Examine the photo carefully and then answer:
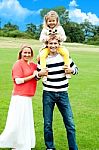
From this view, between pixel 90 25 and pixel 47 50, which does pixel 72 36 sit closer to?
pixel 90 25

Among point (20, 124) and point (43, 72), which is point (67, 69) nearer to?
point (43, 72)

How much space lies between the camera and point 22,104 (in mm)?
6602

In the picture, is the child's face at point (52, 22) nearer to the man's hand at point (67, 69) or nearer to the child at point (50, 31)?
the child at point (50, 31)

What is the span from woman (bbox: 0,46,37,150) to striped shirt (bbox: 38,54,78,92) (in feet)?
0.95

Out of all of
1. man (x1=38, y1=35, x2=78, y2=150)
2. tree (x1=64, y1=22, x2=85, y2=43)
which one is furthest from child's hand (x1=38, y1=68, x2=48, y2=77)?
tree (x1=64, y1=22, x2=85, y2=43)

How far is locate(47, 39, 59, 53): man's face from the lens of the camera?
6207 mm

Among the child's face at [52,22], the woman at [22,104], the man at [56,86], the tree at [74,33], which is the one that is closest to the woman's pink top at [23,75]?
the woman at [22,104]

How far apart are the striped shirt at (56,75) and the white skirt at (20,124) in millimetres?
480

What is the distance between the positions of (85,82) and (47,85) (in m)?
12.5

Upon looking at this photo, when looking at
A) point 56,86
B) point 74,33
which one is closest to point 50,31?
point 56,86

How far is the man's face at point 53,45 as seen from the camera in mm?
6207

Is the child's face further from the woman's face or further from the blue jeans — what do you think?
the blue jeans

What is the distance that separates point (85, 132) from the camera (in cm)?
862

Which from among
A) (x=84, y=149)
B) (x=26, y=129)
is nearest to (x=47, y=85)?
(x=26, y=129)
